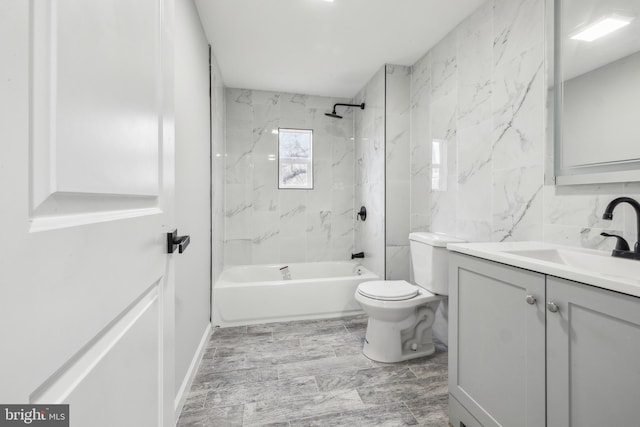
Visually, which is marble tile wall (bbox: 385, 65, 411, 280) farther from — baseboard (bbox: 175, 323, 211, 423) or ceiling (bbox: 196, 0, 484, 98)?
baseboard (bbox: 175, 323, 211, 423)

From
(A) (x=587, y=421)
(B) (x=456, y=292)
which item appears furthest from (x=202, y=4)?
(A) (x=587, y=421)

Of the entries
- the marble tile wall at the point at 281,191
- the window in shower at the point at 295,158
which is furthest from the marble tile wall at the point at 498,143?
the window in shower at the point at 295,158

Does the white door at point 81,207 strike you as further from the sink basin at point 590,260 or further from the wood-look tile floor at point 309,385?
the sink basin at point 590,260

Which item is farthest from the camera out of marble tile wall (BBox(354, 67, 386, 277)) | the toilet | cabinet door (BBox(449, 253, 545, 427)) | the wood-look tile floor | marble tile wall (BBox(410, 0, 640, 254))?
marble tile wall (BBox(354, 67, 386, 277))

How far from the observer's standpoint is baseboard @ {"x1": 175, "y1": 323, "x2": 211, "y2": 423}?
4.82 ft

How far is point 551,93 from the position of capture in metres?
1.42

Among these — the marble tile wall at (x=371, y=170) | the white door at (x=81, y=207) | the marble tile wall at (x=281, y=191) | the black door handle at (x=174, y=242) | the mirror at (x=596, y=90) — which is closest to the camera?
the white door at (x=81, y=207)

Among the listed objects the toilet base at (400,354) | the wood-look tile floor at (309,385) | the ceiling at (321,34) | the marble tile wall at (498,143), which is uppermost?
the ceiling at (321,34)

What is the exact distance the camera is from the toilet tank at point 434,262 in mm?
1984

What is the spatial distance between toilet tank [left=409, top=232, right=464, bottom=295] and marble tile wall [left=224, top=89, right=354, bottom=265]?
1542 mm

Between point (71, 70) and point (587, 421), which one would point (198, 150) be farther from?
point (587, 421)

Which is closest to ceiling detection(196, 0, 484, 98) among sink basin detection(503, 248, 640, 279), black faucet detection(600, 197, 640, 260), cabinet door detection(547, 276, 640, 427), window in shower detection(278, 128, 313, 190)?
window in shower detection(278, 128, 313, 190)

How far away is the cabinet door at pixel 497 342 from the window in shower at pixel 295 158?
2384 mm

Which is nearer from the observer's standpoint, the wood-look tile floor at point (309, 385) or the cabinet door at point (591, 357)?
the cabinet door at point (591, 357)
